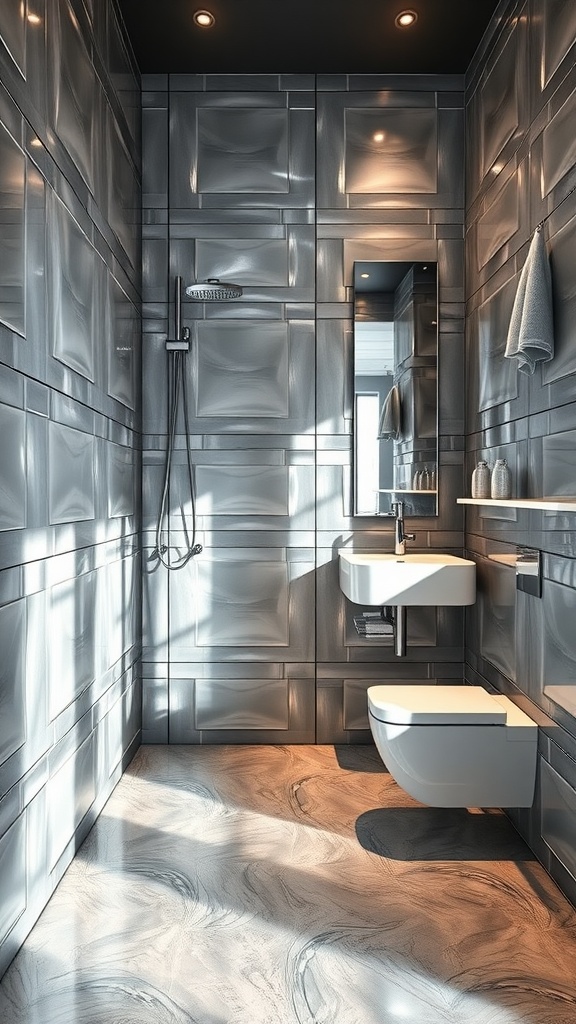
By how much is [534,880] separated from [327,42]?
3140 mm

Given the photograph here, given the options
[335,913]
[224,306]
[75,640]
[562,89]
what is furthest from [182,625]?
[562,89]

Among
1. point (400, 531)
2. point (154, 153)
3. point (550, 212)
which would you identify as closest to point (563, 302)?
point (550, 212)

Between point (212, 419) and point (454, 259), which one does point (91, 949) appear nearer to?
point (212, 419)

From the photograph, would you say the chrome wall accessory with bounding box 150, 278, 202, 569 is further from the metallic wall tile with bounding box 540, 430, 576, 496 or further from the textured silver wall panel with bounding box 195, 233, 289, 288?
the metallic wall tile with bounding box 540, 430, 576, 496

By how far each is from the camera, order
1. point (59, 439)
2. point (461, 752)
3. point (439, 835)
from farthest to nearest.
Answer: point (439, 835) < point (461, 752) < point (59, 439)

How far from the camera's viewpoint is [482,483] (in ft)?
9.45

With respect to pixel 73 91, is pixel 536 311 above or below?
below

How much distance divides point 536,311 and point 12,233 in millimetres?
1374

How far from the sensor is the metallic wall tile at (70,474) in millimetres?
2100

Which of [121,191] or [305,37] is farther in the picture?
[305,37]

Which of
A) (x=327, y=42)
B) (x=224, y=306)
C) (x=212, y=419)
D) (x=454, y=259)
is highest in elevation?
(x=327, y=42)

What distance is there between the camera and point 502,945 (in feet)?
6.39

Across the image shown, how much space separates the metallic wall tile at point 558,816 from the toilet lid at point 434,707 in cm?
22

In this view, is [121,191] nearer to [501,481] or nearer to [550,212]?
[550,212]
